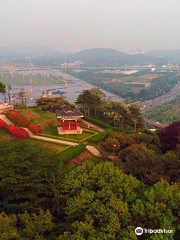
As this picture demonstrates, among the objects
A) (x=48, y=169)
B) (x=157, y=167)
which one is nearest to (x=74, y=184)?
(x=48, y=169)

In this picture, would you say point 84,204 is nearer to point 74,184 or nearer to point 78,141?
point 74,184

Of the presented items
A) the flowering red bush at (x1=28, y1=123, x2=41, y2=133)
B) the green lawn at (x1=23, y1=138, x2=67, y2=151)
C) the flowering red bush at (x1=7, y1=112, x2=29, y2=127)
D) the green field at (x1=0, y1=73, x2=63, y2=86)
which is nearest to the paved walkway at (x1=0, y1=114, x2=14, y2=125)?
the flowering red bush at (x1=7, y1=112, x2=29, y2=127)

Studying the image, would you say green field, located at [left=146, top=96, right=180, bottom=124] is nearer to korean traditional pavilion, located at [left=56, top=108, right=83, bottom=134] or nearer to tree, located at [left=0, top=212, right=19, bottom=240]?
korean traditional pavilion, located at [left=56, top=108, right=83, bottom=134]

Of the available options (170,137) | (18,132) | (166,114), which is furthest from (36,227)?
(166,114)

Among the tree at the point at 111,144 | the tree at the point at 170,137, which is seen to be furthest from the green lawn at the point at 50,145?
the tree at the point at 170,137

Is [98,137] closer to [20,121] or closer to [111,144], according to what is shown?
[111,144]

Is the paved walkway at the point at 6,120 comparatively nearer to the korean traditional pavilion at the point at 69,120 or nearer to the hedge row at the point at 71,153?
the korean traditional pavilion at the point at 69,120
